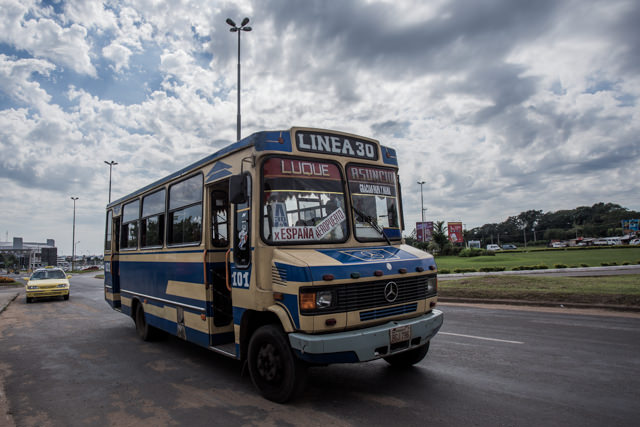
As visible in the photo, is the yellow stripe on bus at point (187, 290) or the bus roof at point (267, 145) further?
the yellow stripe on bus at point (187, 290)

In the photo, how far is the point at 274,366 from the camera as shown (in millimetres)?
4902

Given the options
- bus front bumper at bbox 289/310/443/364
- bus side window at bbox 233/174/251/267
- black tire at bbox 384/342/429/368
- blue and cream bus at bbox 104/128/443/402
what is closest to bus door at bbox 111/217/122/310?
blue and cream bus at bbox 104/128/443/402

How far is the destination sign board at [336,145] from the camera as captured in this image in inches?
217

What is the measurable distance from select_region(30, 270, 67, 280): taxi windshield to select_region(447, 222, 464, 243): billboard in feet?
142

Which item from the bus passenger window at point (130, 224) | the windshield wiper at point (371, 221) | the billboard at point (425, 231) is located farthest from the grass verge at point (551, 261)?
the windshield wiper at point (371, 221)

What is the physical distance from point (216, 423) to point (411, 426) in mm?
1962

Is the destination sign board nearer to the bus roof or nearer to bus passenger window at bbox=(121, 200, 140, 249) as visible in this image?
the bus roof

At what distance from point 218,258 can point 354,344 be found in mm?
2818

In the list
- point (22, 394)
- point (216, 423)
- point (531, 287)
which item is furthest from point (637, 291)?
point (22, 394)

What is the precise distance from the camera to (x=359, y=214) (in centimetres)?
566

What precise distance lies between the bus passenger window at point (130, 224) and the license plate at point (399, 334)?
6908 mm

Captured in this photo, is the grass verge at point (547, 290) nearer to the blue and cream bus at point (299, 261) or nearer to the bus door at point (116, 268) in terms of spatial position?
the blue and cream bus at point (299, 261)

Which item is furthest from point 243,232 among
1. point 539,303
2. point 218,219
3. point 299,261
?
point 539,303

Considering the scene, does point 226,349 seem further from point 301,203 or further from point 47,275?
point 47,275
